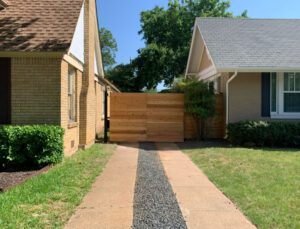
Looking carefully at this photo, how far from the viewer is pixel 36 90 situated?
11016 millimetres

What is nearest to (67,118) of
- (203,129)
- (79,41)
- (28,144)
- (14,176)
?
(28,144)

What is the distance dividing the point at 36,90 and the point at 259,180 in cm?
646

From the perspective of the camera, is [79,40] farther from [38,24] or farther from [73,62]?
[38,24]

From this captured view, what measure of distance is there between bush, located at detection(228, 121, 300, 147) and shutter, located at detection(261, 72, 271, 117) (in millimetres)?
1273

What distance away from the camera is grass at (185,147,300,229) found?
5.75 m

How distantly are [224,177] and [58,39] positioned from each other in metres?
5.95

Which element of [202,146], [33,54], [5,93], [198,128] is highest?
[33,54]

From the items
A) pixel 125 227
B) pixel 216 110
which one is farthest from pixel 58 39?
pixel 216 110

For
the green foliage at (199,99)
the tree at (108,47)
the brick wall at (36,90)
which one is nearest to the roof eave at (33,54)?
the brick wall at (36,90)

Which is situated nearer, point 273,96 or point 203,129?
point 273,96

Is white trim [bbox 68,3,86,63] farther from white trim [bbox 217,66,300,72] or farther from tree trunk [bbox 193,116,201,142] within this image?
tree trunk [bbox 193,116,201,142]

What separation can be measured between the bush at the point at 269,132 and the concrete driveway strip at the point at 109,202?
20.0 feet

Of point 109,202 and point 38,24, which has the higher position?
point 38,24

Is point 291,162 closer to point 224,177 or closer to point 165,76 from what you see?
point 224,177
